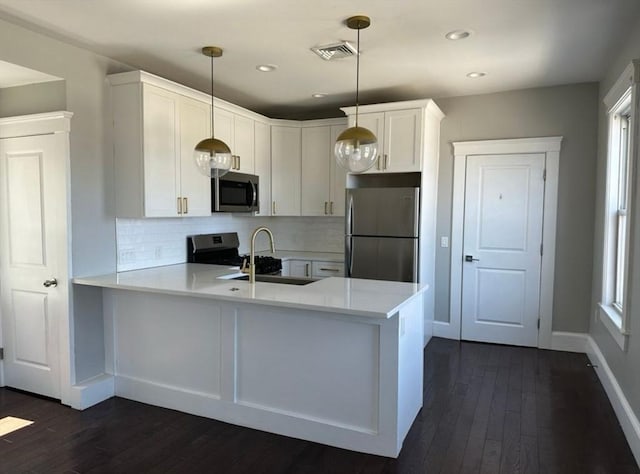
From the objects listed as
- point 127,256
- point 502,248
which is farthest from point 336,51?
point 502,248

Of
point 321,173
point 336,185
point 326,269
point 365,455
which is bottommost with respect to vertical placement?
point 365,455

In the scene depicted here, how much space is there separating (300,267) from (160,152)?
6.88ft

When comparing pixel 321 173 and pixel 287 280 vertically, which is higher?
pixel 321 173

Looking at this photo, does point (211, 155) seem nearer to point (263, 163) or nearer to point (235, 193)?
point (235, 193)

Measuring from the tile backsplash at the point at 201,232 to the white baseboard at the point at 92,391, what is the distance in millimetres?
851

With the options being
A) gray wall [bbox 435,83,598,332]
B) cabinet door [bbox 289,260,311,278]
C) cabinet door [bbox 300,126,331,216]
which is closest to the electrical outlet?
cabinet door [bbox 289,260,311,278]

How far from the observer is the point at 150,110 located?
11.2ft

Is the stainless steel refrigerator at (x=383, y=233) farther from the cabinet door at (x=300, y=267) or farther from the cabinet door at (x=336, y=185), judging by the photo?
the cabinet door at (x=300, y=267)

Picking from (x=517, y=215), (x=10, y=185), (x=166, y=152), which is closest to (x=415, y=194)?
(x=517, y=215)

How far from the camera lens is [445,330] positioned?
4.89 metres

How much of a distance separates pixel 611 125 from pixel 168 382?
4037 mm

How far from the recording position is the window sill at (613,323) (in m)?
2.87

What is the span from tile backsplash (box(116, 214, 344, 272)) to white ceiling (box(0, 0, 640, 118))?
137 centimetres

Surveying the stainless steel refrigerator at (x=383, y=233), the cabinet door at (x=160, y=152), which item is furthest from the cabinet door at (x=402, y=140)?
the cabinet door at (x=160, y=152)
